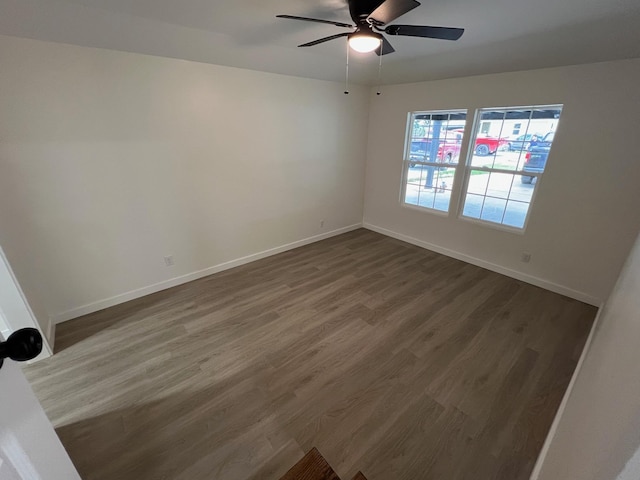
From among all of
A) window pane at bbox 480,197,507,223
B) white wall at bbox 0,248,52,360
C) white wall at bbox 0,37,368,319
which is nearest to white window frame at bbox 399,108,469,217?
window pane at bbox 480,197,507,223

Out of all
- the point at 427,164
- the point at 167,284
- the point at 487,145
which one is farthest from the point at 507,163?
the point at 167,284

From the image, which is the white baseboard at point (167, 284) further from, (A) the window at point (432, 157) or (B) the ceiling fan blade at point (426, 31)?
(B) the ceiling fan blade at point (426, 31)

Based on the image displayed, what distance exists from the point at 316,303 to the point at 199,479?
1602 mm

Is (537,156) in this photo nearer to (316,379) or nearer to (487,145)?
(487,145)

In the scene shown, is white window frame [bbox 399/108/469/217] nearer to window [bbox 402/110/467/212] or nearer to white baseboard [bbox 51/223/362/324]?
window [bbox 402/110/467/212]

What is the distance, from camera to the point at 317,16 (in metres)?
1.82

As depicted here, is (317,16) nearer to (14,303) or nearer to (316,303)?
(316,303)

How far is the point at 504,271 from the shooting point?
333 centimetres

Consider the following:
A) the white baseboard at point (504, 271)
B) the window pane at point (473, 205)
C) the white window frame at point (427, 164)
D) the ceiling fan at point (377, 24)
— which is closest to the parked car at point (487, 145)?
the white window frame at point (427, 164)

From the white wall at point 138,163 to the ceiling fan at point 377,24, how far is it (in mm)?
1659

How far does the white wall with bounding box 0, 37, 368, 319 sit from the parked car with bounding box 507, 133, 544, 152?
2.24 m

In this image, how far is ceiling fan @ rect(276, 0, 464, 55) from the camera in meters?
1.40

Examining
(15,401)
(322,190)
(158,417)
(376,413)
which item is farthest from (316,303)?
(15,401)

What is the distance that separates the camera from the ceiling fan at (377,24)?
1404 mm
